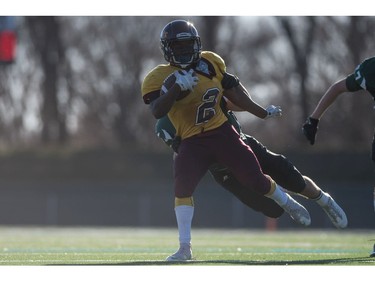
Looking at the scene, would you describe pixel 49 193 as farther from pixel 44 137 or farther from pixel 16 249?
pixel 16 249

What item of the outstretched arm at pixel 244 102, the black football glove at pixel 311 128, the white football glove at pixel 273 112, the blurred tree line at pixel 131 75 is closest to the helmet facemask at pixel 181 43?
the outstretched arm at pixel 244 102

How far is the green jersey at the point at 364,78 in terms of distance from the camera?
7.61 meters

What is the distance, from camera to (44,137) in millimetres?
30516

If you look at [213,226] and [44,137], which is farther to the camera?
[44,137]

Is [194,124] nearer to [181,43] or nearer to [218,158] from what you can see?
[218,158]

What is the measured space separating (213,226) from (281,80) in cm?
641

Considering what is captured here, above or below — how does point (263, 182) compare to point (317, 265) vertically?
above

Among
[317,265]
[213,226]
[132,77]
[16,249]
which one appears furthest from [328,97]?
[132,77]

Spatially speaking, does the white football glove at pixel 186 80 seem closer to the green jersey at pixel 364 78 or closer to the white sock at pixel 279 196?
the white sock at pixel 279 196

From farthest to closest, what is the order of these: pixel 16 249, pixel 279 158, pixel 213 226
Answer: pixel 213 226 → pixel 16 249 → pixel 279 158

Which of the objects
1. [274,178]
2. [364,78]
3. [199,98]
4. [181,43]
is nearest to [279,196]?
[274,178]

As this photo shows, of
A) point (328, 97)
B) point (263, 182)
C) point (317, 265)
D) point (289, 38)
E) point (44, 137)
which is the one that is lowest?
point (317, 265)

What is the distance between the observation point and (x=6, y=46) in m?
15.4

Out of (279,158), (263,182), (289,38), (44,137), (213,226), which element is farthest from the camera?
(44,137)
